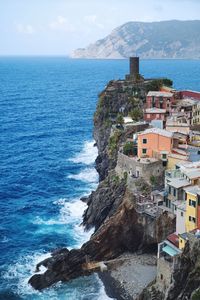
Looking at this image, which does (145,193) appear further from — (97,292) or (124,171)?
(97,292)

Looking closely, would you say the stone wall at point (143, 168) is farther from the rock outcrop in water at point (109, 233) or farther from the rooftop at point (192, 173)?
the rooftop at point (192, 173)

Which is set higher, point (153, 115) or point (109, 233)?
point (153, 115)

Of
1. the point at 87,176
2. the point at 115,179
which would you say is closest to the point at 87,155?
the point at 87,176

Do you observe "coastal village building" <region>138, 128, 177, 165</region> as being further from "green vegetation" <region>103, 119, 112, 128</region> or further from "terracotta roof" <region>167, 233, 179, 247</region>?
"green vegetation" <region>103, 119, 112, 128</region>

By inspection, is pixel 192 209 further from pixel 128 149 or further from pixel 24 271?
pixel 24 271

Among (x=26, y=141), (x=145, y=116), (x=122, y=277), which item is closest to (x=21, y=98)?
(x=26, y=141)

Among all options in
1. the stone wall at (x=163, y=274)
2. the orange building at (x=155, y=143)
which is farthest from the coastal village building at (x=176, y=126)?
the stone wall at (x=163, y=274)
